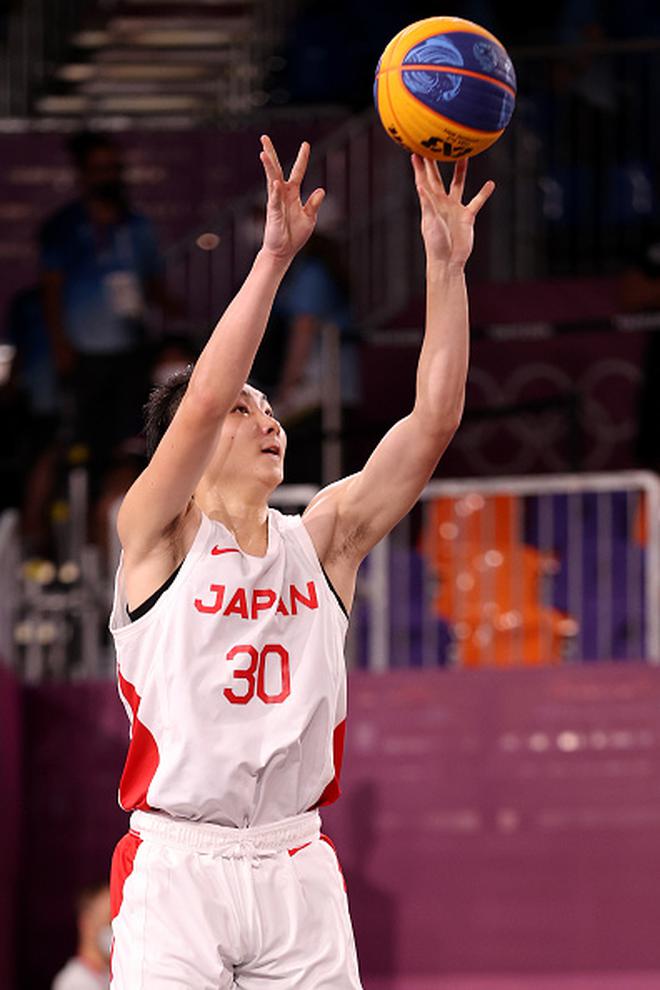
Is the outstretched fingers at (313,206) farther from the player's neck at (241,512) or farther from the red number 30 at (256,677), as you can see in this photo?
the red number 30 at (256,677)

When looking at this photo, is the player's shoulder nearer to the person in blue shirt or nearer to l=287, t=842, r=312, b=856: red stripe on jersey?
the person in blue shirt

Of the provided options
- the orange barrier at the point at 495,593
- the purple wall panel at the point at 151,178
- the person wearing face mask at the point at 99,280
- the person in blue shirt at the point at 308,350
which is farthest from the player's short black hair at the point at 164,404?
the purple wall panel at the point at 151,178

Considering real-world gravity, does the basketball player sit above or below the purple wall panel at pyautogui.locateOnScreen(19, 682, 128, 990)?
above

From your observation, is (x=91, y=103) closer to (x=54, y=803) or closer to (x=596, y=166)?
(x=596, y=166)

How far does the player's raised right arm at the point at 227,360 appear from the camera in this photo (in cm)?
427

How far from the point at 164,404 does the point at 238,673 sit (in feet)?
2.47

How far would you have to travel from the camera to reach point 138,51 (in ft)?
48.5

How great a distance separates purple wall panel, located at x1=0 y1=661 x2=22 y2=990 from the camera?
8562 millimetres

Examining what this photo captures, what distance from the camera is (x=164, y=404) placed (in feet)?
15.8

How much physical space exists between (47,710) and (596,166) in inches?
225

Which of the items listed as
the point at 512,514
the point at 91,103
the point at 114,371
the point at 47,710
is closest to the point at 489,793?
the point at 512,514

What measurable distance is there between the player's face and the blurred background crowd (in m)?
3.94

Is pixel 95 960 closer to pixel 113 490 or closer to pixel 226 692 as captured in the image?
→ pixel 113 490

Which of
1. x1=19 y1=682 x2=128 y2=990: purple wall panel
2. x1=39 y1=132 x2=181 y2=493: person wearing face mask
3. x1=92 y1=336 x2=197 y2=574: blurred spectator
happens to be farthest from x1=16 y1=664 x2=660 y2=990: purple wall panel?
x1=39 y1=132 x2=181 y2=493: person wearing face mask
